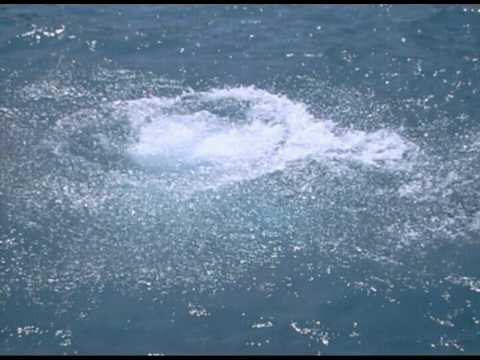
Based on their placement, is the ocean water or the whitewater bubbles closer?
the ocean water

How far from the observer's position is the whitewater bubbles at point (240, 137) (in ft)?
33.3

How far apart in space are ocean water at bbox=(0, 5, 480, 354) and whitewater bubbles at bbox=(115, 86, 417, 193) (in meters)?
0.04

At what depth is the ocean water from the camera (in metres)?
7.60

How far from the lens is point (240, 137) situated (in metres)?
10.8

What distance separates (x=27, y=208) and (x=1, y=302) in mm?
1832

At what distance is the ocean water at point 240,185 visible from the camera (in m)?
7.60

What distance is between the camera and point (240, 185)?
9.57m

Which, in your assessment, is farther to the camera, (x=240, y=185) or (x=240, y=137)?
(x=240, y=137)

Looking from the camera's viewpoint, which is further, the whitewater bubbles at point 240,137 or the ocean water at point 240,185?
the whitewater bubbles at point 240,137

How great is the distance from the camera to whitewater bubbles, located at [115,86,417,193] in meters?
10.2

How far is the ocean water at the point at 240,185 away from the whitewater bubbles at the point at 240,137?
0.13ft

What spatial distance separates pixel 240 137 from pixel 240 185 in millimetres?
1514

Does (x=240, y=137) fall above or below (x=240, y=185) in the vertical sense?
above

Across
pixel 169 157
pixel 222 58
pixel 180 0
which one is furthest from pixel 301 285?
pixel 180 0
